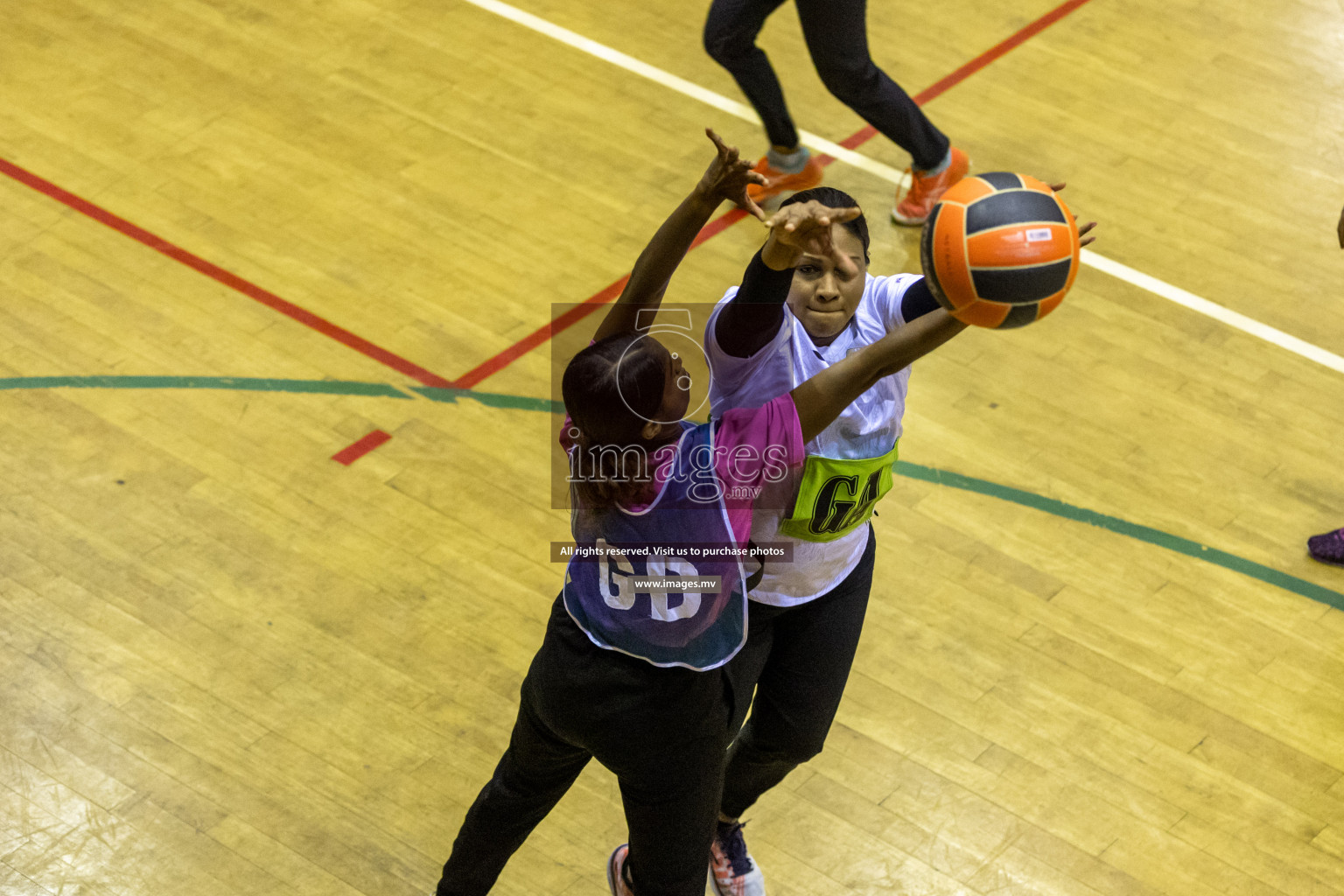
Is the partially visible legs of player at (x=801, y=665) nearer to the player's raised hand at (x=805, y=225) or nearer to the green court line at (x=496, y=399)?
the player's raised hand at (x=805, y=225)

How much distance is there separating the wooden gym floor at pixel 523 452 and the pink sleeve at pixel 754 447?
1456mm

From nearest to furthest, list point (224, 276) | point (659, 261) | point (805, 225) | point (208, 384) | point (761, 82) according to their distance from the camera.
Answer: point (805, 225) → point (659, 261) → point (208, 384) → point (224, 276) → point (761, 82)

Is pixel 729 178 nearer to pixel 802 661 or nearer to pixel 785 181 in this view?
pixel 802 661

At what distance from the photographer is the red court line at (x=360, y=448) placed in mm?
4609

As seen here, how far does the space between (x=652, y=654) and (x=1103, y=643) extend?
2.11 meters

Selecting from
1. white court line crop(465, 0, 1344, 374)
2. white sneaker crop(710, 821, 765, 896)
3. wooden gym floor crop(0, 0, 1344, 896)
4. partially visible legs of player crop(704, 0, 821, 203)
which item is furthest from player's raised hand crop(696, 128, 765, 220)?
white court line crop(465, 0, 1344, 374)

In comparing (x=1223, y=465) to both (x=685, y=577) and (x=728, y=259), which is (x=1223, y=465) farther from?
(x=685, y=577)

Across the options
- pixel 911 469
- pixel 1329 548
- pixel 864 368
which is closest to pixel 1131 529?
pixel 1329 548

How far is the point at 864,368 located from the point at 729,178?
0.43 meters

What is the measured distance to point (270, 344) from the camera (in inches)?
197

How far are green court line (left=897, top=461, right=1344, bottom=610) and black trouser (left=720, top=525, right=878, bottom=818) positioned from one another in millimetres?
1646

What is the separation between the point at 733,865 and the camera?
3.41 m

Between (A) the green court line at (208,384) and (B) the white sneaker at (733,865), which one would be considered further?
(A) the green court line at (208,384)

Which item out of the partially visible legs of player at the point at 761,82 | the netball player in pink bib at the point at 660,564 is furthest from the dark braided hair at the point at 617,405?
the partially visible legs of player at the point at 761,82
